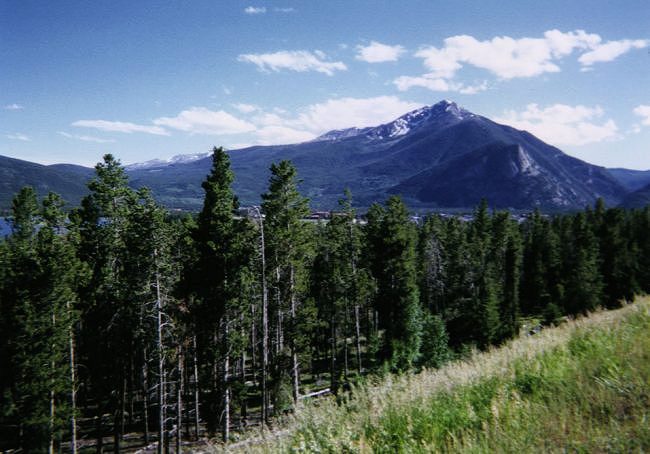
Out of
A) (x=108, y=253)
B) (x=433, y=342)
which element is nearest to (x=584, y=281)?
(x=433, y=342)

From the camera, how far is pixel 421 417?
564cm

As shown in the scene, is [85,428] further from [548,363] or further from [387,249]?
[548,363]

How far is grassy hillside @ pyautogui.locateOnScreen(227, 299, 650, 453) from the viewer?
4.48 m

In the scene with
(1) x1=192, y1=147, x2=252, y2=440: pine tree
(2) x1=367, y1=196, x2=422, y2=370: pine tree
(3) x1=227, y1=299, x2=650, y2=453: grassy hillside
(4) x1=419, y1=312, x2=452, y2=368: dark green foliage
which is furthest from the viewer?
(4) x1=419, y1=312, x2=452, y2=368: dark green foliage

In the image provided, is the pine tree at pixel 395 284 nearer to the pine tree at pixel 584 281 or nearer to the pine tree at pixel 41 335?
the pine tree at pixel 41 335

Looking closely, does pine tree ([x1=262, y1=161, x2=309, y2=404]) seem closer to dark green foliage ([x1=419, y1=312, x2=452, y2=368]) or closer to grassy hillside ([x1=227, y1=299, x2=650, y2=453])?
dark green foliage ([x1=419, y1=312, x2=452, y2=368])

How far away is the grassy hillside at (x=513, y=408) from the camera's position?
4.48 metres

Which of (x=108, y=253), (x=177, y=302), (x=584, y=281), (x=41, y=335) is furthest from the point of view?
(x=584, y=281)

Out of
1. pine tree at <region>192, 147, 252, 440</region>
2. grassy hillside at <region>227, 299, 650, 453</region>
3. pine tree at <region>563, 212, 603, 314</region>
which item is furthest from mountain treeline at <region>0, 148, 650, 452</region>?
pine tree at <region>563, 212, 603, 314</region>

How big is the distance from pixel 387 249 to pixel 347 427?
1375 inches

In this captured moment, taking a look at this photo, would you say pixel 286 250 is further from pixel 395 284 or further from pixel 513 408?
pixel 513 408

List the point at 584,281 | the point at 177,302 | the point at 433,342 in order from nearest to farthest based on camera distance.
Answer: the point at 177,302, the point at 433,342, the point at 584,281

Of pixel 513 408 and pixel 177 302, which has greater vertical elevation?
pixel 513 408

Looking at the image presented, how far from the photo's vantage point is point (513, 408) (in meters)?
5.32
